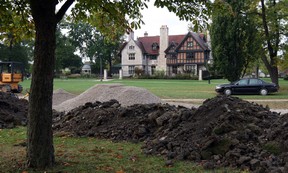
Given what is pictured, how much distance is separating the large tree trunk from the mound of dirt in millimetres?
9469

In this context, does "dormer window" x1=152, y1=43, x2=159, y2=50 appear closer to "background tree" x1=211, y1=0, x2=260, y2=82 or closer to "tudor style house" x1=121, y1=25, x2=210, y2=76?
"tudor style house" x1=121, y1=25, x2=210, y2=76

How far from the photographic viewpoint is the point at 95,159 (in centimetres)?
660

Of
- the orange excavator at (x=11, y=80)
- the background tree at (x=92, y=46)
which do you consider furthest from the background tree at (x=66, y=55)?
the orange excavator at (x=11, y=80)

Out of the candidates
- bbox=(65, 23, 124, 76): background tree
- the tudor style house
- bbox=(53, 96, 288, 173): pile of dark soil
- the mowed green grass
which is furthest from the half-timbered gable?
bbox=(53, 96, 288, 173): pile of dark soil

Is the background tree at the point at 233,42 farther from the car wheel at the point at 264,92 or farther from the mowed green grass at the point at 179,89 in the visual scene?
the car wheel at the point at 264,92

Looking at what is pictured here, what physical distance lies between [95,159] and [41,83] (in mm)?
1872

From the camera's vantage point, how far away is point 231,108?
779 centimetres

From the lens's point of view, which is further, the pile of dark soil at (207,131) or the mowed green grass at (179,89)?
the mowed green grass at (179,89)

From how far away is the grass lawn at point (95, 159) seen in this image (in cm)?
577

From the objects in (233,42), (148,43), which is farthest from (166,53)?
(233,42)

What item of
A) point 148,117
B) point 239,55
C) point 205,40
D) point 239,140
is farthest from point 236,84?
point 205,40

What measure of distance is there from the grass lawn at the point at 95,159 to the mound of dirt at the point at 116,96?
676cm

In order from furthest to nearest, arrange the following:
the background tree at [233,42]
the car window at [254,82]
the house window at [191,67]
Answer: the house window at [191,67]
the background tree at [233,42]
the car window at [254,82]

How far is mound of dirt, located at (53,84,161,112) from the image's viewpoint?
15641mm
